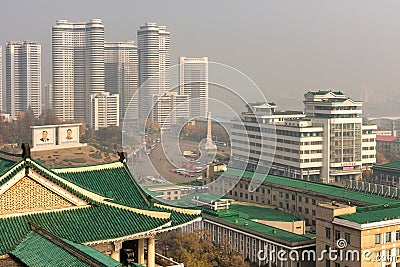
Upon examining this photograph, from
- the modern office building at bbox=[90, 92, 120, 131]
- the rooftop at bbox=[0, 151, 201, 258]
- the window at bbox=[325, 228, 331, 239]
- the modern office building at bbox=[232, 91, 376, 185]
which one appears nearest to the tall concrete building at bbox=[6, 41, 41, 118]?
the modern office building at bbox=[90, 92, 120, 131]

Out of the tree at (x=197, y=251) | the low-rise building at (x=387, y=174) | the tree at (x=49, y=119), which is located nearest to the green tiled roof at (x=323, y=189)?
the tree at (x=197, y=251)

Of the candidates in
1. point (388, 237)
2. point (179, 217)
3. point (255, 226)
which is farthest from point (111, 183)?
point (255, 226)

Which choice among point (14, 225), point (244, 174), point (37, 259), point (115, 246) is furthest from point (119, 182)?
point (244, 174)

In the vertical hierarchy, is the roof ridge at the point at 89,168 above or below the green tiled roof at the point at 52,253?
above

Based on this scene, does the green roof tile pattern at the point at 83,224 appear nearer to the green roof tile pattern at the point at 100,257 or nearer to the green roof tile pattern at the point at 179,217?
the green roof tile pattern at the point at 179,217

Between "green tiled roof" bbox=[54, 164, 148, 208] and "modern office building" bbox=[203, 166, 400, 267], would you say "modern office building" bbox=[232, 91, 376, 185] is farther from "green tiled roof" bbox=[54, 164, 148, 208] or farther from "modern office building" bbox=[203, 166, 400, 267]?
"green tiled roof" bbox=[54, 164, 148, 208]

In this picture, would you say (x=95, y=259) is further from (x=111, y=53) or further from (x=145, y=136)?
(x=111, y=53)

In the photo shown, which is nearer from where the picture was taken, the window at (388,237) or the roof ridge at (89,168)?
the roof ridge at (89,168)
